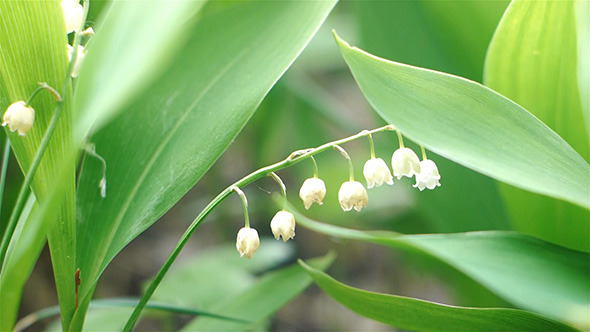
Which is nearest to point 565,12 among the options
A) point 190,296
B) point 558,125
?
point 558,125

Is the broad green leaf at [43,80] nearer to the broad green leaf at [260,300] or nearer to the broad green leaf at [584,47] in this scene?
the broad green leaf at [260,300]

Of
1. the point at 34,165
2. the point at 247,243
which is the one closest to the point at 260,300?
the point at 247,243

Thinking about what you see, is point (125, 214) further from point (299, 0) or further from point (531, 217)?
point (531, 217)

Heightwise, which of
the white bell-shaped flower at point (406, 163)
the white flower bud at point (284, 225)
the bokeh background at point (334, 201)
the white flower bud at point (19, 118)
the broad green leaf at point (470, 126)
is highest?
the broad green leaf at point (470, 126)

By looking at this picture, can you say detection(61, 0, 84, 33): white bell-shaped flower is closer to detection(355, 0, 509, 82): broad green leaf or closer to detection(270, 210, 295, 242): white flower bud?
detection(270, 210, 295, 242): white flower bud

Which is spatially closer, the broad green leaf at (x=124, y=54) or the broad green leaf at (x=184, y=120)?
the broad green leaf at (x=124, y=54)

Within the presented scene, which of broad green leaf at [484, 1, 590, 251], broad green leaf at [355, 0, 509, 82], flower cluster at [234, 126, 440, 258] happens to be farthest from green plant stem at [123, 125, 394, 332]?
broad green leaf at [355, 0, 509, 82]

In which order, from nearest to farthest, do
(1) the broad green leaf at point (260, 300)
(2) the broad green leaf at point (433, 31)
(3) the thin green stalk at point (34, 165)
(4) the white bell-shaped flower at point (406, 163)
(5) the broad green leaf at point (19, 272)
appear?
1. (5) the broad green leaf at point (19, 272)
2. (3) the thin green stalk at point (34, 165)
3. (4) the white bell-shaped flower at point (406, 163)
4. (1) the broad green leaf at point (260, 300)
5. (2) the broad green leaf at point (433, 31)

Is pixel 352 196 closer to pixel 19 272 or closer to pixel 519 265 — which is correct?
pixel 519 265

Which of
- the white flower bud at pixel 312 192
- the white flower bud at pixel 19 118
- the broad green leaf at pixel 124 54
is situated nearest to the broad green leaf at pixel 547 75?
the white flower bud at pixel 312 192
